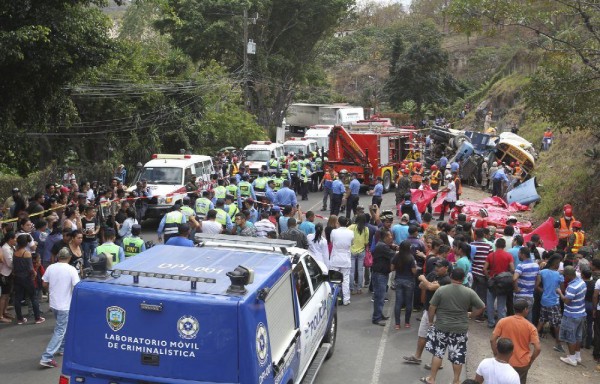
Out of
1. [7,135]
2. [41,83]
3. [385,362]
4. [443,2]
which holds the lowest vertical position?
[385,362]

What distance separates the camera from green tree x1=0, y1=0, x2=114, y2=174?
42.7 ft

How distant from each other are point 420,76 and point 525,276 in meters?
40.5

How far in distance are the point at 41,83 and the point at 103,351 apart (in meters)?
10.6

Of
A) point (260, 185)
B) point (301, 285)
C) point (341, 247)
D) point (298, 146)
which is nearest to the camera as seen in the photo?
point (301, 285)

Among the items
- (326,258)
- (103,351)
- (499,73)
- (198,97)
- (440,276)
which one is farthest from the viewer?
(499,73)

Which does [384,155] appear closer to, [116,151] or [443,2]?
[116,151]

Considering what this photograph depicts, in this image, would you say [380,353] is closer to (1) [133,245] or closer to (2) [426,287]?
(2) [426,287]

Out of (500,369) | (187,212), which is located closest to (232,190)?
(187,212)

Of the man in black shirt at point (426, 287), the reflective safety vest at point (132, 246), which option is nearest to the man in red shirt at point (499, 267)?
the man in black shirt at point (426, 287)

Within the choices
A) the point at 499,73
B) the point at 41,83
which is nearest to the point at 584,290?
the point at 41,83

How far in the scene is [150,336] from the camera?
5.81m

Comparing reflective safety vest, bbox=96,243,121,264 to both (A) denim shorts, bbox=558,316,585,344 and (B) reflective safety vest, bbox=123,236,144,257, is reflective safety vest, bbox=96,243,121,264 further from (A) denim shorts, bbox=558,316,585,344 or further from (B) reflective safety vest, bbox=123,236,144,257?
(A) denim shorts, bbox=558,316,585,344

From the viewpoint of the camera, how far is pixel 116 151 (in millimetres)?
28594

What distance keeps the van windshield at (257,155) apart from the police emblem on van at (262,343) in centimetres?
2218
